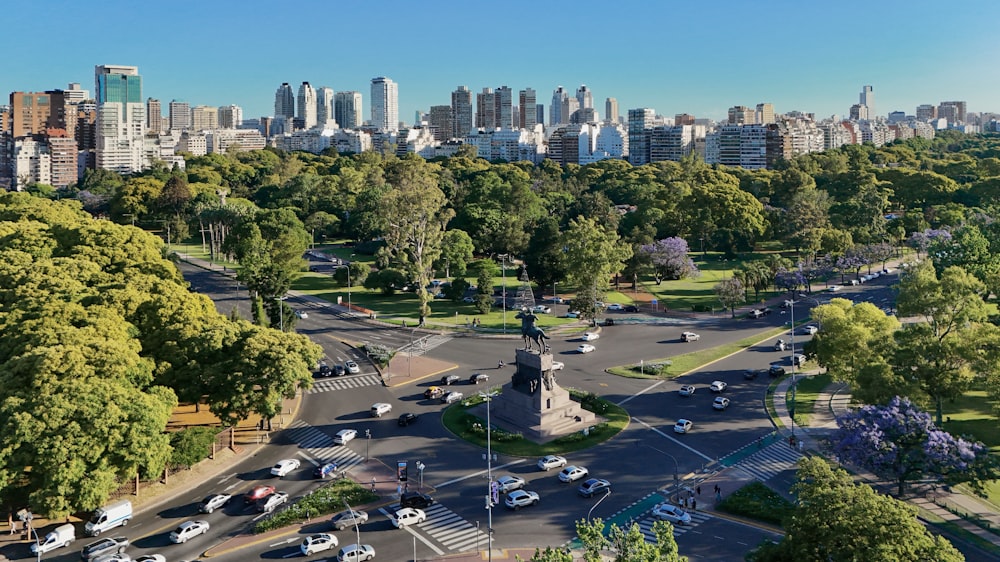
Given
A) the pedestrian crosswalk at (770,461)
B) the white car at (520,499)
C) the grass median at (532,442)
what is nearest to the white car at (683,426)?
the grass median at (532,442)

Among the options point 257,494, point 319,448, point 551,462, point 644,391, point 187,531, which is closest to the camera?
point 187,531

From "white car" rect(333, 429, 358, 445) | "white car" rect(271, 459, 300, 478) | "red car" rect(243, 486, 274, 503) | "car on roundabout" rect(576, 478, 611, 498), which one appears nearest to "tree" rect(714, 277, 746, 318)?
"car on roundabout" rect(576, 478, 611, 498)

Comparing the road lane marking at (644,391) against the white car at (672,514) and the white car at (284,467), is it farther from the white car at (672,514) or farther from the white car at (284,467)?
the white car at (284,467)

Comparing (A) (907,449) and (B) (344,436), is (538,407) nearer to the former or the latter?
(B) (344,436)

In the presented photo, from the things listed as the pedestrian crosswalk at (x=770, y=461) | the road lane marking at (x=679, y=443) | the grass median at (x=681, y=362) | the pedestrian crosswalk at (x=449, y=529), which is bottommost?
the pedestrian crosswalk at (x=449, y=529)

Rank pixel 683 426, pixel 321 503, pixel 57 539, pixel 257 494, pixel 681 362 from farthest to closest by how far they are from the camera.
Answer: pixel 681 362
pixel 683 426
pixel 257 494
pixel 321 503
pixel 57 539

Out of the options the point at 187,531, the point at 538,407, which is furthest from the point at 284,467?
the point at 538,407
